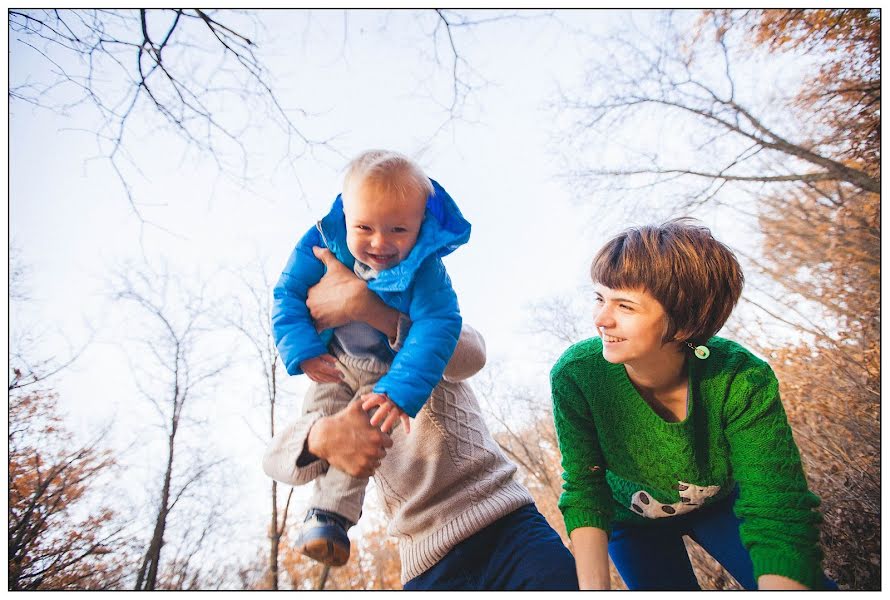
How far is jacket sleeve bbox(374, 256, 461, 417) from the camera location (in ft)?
2.89

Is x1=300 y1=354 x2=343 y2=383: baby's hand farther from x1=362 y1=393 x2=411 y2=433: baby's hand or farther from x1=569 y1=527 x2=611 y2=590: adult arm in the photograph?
x1=569 y1=527 x2=611 y2=590: adult arm

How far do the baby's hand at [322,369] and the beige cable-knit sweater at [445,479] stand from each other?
0.21 metres

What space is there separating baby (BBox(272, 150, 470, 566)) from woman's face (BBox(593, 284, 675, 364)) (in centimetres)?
31

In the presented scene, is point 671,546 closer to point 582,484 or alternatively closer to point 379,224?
point 582,484

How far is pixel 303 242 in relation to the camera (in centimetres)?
109

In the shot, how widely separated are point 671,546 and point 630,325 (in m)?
0.59

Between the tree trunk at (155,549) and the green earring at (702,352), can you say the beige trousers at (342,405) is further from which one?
the tree trunk at (155,549)

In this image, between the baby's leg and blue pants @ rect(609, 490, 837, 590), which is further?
blue pants @ rect(609, 490, 837, 590)

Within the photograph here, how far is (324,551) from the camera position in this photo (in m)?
0.89

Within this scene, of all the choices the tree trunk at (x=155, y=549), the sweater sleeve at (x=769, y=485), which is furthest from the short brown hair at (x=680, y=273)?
the tree trunk at (x=155, y=549)

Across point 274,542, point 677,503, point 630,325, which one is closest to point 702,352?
point 630,325

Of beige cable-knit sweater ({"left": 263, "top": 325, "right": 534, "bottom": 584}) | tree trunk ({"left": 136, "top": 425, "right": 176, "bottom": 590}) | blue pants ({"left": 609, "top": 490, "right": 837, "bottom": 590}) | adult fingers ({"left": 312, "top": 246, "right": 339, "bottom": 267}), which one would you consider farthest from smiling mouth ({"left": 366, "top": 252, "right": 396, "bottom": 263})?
tree trunk ({"left": 136, "top": 425, "right": 176, "bottom": 590})

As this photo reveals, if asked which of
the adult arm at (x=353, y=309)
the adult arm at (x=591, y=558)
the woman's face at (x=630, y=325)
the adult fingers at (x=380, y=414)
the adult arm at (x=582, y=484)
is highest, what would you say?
the adult arm at (x=353, y=309)

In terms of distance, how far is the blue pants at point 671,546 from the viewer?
1.17 m
